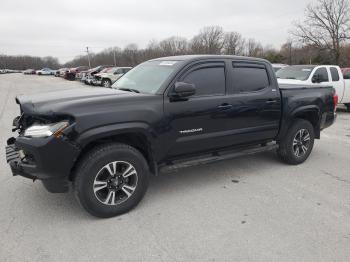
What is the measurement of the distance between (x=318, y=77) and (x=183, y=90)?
27.4 feet

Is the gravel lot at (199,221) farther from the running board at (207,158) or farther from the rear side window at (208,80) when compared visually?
the rear side window at (208,80)

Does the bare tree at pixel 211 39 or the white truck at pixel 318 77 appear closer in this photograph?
the white truck at pixel 318 77

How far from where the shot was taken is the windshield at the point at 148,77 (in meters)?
4.16

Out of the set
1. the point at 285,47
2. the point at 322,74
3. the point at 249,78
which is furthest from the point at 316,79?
the point at 285,47

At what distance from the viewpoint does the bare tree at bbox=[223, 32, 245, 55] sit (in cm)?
6689

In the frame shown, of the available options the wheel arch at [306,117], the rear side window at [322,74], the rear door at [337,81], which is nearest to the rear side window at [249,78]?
the wheel arch at [306,117]

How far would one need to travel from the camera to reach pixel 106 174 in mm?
3615

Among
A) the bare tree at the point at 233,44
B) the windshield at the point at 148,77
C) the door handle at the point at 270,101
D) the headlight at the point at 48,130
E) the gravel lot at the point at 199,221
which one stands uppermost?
the bare tree at the point at 233,44

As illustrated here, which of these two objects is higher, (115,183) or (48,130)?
(48,130)

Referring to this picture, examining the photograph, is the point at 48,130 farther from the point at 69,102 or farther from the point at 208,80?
the point at 208,80

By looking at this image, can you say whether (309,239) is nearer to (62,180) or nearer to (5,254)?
(62,180)

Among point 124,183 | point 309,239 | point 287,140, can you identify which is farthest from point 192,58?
point 309,239

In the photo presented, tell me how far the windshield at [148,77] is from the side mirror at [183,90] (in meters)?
0.29

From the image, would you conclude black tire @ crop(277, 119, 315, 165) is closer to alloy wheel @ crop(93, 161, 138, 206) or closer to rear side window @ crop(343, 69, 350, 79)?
alloy wheel @ crop(93, 161, 138, 206)
